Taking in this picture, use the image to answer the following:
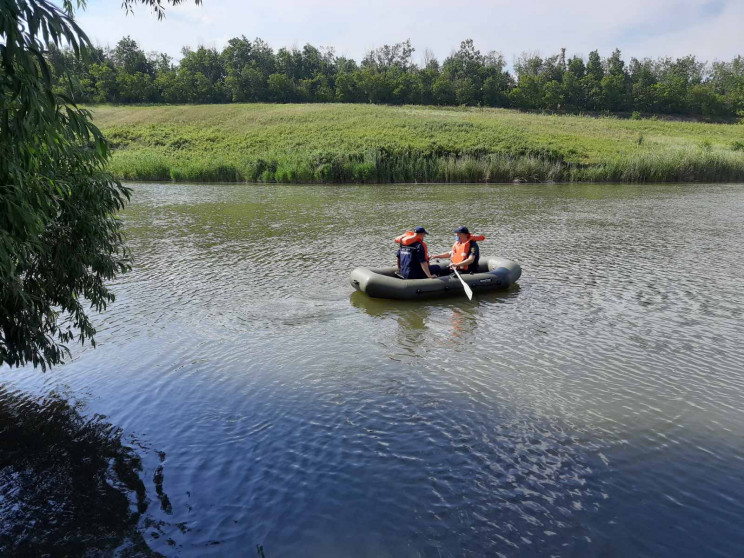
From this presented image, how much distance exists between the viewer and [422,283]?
10.1 metres

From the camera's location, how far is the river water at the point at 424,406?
4.38 m

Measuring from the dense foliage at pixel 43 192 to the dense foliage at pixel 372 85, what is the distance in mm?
71677

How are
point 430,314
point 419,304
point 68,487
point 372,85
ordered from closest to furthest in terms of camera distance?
point 68,487
point 430,314
point 419,304
point 372,85

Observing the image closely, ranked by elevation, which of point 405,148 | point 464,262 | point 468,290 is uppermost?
point 405,148

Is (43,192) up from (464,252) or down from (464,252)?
up

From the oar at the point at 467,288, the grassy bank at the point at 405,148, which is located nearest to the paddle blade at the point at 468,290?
the oar at the point at 467,288

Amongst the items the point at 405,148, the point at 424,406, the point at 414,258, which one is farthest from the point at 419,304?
the point at 405,148

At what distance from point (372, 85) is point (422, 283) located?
71326 mm

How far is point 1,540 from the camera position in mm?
4109

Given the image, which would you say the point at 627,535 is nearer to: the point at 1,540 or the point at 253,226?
the point at 1,540

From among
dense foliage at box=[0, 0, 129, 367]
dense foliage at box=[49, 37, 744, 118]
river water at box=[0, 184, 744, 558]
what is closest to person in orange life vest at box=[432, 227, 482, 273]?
river water at box=[0, 184, 744, 558]

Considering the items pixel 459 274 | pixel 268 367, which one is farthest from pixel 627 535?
pixel 459 274

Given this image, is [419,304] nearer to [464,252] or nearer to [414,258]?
[414,258]

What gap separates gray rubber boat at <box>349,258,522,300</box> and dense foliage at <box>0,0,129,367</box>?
4794 millimetres
